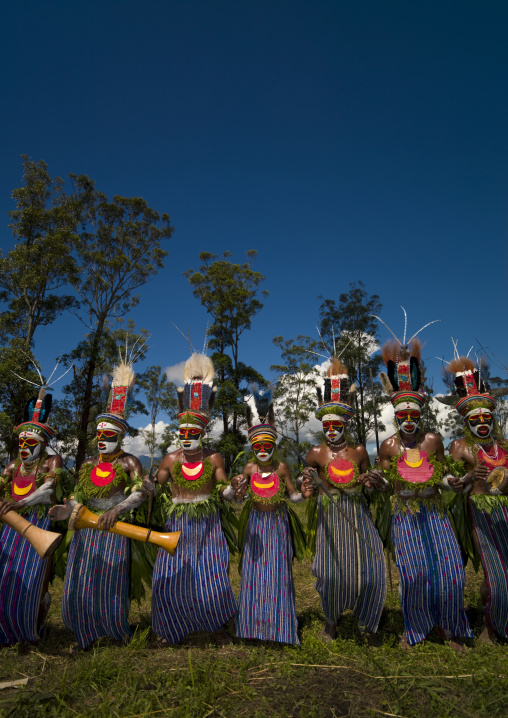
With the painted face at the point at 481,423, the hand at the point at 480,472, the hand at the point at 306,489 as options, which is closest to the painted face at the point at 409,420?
the painted face at the point at 481,423

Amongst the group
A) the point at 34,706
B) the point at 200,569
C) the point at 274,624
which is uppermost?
the point at 200,569

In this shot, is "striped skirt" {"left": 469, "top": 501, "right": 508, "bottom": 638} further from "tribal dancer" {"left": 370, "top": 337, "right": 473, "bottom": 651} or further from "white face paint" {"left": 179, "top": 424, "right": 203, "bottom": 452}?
"white face paint" {"left": 179, "top": 424, "right": 203, "bottom": 452}

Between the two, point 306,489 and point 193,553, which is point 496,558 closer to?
point 306,489

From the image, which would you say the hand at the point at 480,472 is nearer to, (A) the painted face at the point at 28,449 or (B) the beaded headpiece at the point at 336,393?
(B) the beaded headpiece at the point at 336,393

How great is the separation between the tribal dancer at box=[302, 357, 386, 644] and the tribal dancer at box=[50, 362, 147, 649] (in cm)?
191

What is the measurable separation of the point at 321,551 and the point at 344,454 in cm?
101

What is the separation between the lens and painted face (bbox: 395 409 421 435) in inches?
190

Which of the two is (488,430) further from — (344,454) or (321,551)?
(321,551)

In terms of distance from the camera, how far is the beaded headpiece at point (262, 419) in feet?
16.5

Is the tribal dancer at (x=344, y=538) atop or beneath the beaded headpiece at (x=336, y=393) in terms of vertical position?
beneath

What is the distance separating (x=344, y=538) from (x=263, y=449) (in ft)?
3.98

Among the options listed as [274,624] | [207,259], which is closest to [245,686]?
[274,624]

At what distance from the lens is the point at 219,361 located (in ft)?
70.2

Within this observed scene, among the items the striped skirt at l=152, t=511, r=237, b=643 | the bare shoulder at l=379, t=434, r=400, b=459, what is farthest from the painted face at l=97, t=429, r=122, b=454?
the bare shoulder at l=379, t=434, r=400, b=459
